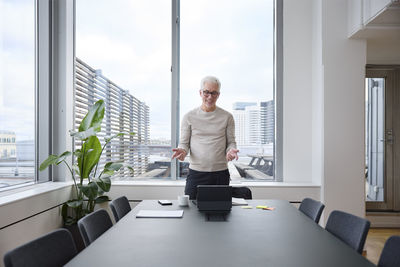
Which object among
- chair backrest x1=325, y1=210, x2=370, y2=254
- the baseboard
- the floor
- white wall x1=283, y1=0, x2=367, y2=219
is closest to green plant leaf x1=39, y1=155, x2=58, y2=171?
chair backrest x1=325, y1=210, x2=370, y2=254

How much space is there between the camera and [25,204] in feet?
10.3

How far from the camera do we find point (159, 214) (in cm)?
233

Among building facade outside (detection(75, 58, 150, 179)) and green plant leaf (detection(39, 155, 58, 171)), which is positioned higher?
building facade outside (detection(75, 58, 150, 179))

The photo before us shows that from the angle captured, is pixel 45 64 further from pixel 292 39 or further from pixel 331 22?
pixel 331 22

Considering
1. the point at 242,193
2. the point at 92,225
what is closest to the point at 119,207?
the point at 92,225

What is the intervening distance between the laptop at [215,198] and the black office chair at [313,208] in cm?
68

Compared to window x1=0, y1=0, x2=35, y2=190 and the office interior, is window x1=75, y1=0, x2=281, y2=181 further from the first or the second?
window x1=0, y1=0, x2=35, y2=190

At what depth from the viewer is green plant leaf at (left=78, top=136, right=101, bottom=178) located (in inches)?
149

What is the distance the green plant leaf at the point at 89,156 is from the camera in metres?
3.78

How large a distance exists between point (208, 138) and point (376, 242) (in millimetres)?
2892

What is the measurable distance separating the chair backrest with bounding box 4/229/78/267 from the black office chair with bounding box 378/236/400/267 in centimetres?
162

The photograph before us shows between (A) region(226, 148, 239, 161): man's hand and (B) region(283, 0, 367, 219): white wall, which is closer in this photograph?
(A) region(226, 148, 239, 161): man's hand

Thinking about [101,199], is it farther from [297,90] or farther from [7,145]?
[297,90]

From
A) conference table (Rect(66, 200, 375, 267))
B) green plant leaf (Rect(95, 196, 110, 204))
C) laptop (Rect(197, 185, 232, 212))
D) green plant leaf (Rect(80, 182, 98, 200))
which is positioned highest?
laptop (Rect(197, 185, 232, 212))
